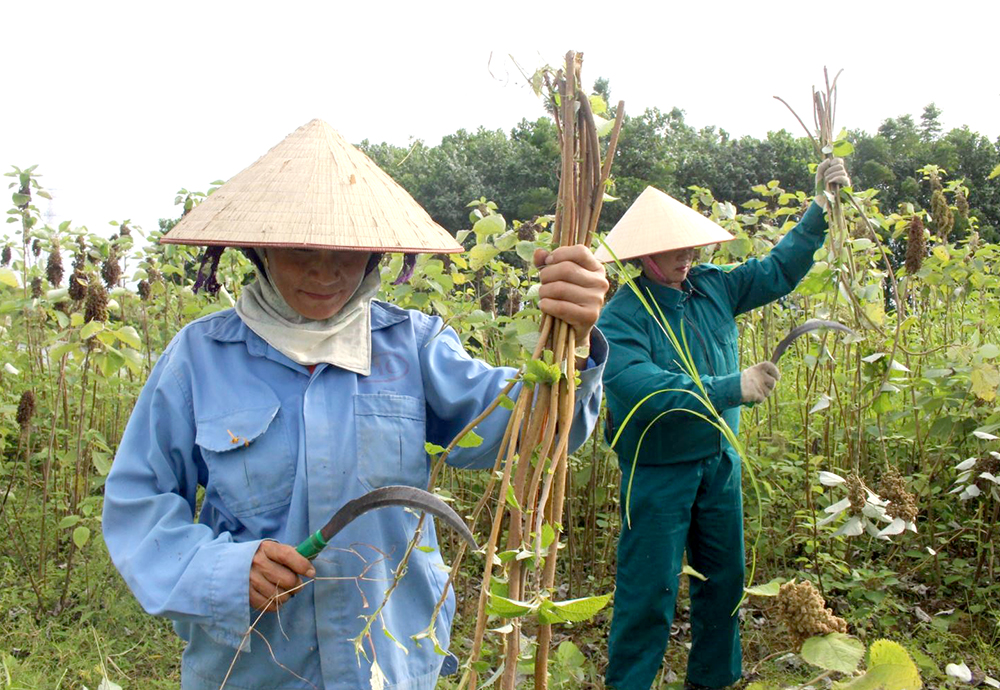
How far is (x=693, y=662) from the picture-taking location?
3.23m

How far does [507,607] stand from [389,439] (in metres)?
0.62

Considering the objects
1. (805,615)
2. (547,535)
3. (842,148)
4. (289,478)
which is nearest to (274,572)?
(289,478)

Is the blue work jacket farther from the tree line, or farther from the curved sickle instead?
the tree line

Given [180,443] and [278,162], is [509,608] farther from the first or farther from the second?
[278,162]

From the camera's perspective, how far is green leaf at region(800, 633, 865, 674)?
114cm

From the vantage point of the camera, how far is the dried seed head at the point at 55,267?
4.33 meters

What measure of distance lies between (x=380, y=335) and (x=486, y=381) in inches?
9.2

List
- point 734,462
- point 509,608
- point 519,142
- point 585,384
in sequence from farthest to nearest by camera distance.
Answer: point 519,142 < point 734,462 < point 585,384 < point 509,608

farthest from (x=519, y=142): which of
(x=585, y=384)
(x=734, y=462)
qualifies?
(x=585, y=384)

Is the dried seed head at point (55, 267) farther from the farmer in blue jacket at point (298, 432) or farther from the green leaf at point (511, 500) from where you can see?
the green leaf at point (511, 500)

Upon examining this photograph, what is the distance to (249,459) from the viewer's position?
5.32ft

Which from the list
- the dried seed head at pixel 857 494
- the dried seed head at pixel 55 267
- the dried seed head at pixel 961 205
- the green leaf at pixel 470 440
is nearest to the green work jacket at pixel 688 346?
the dried seed head at pixel 857 494

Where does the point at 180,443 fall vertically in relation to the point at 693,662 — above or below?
above

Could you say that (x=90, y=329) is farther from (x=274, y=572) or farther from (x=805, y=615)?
(x=805, y=615)
